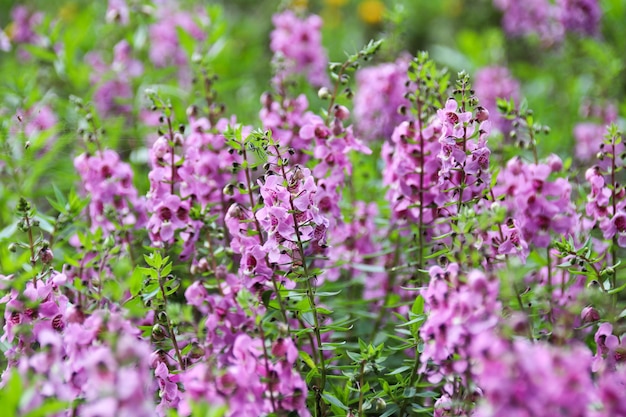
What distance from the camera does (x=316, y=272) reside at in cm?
204

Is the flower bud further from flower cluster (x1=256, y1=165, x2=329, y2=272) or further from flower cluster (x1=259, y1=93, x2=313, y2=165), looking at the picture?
flower cluster (x1=259, y1=93, x2=313, y2=165)

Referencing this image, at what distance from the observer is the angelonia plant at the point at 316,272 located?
1.47 m

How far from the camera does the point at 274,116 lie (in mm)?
2604

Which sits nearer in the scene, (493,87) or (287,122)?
(287,122)

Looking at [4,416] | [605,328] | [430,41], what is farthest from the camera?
[430,41]

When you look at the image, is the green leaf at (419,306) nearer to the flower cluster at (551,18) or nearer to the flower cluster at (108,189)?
the flower cluster at (108,189)

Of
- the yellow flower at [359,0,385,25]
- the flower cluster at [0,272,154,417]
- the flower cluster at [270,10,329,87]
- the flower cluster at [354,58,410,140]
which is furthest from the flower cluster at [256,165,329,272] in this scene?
the yellow flower at [359,0,385,25]

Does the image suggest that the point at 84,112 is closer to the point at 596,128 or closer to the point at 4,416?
the point at 4,416

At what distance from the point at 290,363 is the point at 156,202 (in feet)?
2.67

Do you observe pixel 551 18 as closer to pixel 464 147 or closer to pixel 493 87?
pixel 493 87

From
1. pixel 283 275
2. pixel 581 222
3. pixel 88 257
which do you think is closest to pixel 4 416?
pixel 283 275

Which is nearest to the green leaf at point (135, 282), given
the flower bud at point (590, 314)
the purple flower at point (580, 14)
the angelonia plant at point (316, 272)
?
the angelonia plant at point (316, 272)

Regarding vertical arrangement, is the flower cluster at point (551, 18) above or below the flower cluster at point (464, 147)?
above

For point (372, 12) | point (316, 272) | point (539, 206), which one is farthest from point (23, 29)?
point (372, 12)
